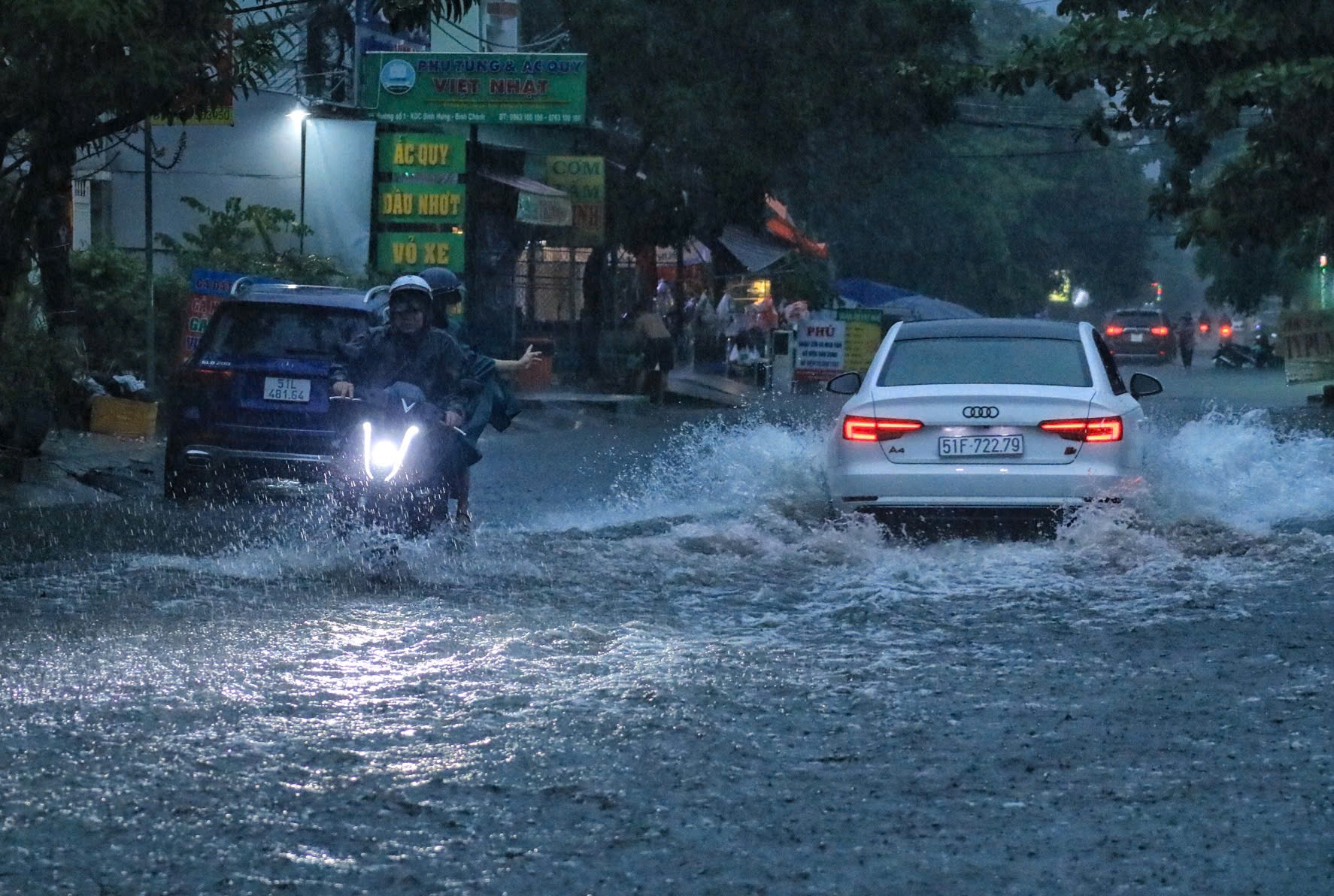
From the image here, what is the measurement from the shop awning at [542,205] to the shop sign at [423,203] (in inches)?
49.4

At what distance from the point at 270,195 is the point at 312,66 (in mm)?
1967

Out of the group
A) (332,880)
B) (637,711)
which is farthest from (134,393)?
(332,880)

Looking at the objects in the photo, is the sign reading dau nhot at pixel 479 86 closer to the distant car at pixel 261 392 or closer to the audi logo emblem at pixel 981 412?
the distant car at pixel 261 392

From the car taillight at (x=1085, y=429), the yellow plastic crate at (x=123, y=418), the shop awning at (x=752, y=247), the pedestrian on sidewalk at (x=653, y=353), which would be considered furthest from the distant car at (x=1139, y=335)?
the car taillight at (x=1085, y=429)

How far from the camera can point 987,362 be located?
11453 millimetres

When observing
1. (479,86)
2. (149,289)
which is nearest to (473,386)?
(149,289)

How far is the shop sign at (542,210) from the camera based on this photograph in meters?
28.3

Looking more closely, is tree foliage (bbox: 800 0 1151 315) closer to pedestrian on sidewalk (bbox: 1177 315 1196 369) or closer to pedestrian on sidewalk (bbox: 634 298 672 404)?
pedestrian on sidewalk (bbox: 1177 315 1196 369)

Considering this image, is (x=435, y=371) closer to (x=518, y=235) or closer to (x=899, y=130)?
(x=518, y=235)

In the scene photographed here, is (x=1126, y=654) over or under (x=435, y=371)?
under

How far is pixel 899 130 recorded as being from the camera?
115 ft

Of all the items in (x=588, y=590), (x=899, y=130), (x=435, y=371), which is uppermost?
(x=899, y=130)

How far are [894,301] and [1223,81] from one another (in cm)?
2512

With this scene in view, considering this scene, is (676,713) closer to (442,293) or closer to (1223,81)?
(442,293)
